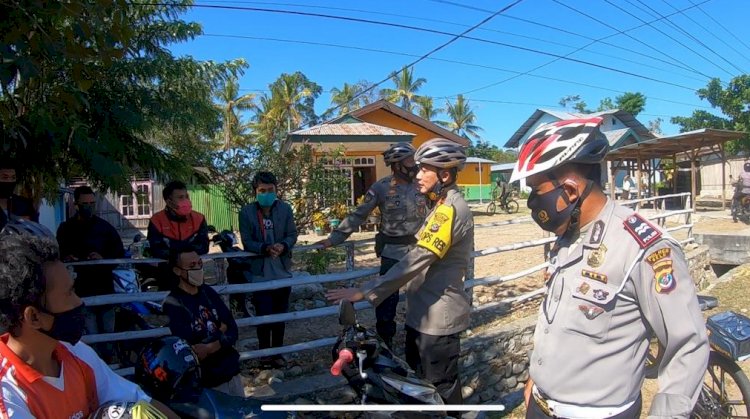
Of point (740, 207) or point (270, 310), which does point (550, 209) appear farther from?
point (740, 207)

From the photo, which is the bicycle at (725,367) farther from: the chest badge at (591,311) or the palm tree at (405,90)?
the palm tree at (405,90)

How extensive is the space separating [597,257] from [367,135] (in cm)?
1678

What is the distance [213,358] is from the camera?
3098 millimetres

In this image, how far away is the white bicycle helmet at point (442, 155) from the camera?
3.00 meters

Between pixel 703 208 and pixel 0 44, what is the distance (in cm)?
2267

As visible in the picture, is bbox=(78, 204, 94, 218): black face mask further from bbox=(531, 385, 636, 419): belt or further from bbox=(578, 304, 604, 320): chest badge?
bbox=(578, 304, 604, 320): chest badge

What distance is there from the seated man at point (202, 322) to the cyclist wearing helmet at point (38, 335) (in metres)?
1.11

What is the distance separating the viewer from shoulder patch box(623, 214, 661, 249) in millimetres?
1817

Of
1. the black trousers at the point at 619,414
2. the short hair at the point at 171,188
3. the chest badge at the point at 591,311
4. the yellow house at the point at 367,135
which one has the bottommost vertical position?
the black trousers at the point at 619,414

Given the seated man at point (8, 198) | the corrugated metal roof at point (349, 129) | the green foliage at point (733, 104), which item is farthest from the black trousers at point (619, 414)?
the green foliage at point (733, 104)

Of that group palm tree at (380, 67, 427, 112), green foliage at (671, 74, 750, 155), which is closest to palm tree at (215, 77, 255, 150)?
palm tree at (380, 67, 427, 112)

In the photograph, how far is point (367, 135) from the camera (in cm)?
1844

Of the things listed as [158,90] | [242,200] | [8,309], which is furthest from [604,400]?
[242,200]

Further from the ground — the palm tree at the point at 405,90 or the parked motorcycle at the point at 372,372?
the palm tree at the point at 405,90
